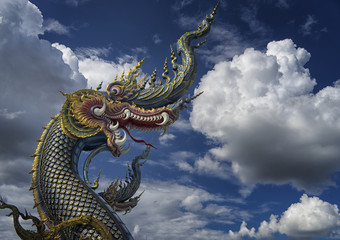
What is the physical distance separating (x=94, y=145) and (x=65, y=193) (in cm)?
169

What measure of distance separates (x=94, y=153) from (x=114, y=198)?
1377 millimetres

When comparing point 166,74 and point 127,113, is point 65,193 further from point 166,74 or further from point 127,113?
point 166,74

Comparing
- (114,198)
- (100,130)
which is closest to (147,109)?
(100,130)

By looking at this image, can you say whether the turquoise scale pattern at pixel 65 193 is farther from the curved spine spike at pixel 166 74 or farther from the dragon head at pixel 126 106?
the curved spine spike at pixel 166 74

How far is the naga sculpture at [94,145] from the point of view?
728 cm

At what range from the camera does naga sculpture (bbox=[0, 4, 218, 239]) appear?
728cm

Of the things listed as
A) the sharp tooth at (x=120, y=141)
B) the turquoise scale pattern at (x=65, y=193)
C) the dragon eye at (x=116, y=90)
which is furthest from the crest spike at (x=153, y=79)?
the turquoise scale pattern at (x=65, y=193)

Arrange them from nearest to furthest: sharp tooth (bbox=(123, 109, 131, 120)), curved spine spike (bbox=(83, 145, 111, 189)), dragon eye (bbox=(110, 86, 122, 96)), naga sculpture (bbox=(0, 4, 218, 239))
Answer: naga sculpture (bbox=(0, 4, 218, 239)) → curved spine spike (bbox=(83, 145, 111, 189)) → sharp tooth (bbox=(123, 109, 131, 120)) → dragon eye (bbox=(110, 86, 122, 96))

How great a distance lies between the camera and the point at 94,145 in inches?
351

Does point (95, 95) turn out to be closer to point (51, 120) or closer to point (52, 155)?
point (51, 120)

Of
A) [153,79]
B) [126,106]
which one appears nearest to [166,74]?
[153,79]

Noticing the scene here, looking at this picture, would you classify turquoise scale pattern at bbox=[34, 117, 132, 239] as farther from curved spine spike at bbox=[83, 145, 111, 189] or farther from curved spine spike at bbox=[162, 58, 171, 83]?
curved spine spike at bbox=[162, 58, 171, 83]

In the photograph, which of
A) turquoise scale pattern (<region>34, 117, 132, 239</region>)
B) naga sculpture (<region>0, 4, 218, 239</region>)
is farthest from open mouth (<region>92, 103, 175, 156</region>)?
turquoise scale pattern (<region>34, 117, 132, 239</region>)

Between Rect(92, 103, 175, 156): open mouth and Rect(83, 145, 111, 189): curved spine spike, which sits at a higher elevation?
Rect(92, 103, 175, 156): open mouth
